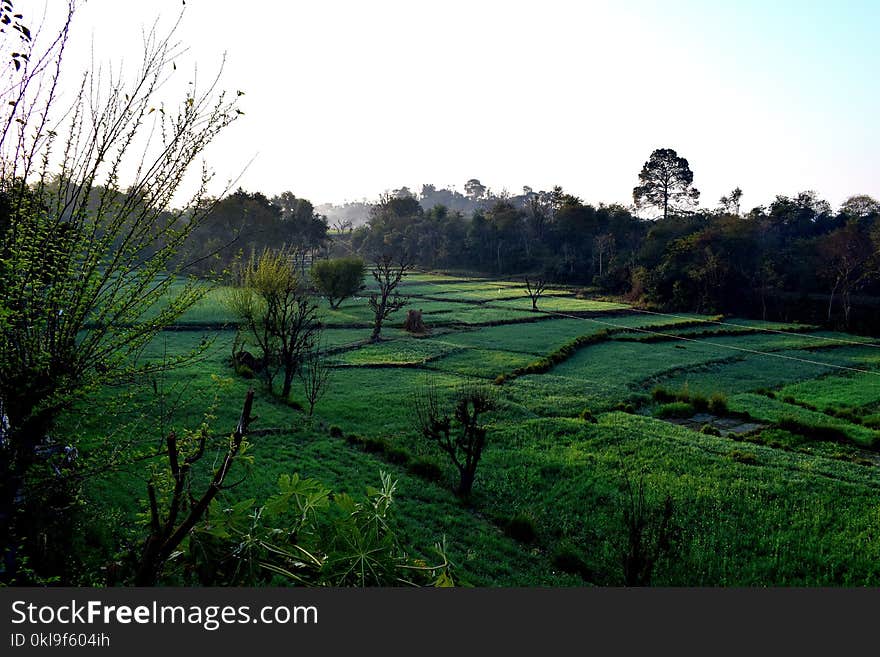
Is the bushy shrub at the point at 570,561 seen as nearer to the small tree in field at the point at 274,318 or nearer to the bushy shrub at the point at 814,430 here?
the bushy shrub at the point at 814,430

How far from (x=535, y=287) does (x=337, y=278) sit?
61.1ft

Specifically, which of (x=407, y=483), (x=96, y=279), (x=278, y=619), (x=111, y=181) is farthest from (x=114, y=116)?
(x=407, y=483)

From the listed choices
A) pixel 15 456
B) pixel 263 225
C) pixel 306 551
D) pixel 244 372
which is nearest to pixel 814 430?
pixel 306 551

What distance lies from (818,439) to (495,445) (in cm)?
988

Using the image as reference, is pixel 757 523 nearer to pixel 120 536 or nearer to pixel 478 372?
pixel 120 536

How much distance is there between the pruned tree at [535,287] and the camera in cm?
4692

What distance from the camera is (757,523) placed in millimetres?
A: 10836

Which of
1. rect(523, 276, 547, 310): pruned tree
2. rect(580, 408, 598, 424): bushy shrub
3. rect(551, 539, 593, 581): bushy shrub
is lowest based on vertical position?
rect(551, 539, 593, 581): bushy shrub

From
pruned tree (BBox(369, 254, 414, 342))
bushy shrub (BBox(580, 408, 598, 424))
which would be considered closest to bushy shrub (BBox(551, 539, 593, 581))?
bushy shrub (BBox(580, 408, 598, 424))

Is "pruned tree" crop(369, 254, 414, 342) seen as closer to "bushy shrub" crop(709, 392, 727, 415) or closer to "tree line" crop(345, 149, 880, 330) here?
"bushy shrub" crop(709, 392, 727, 415)

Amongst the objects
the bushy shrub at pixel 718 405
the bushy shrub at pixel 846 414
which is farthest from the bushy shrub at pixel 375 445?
the bushy shrub at pixel 846 414

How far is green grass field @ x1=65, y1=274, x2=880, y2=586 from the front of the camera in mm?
9648

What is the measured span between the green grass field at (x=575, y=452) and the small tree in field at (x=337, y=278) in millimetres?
12858

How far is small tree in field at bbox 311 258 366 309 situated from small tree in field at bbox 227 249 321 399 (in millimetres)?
14339
